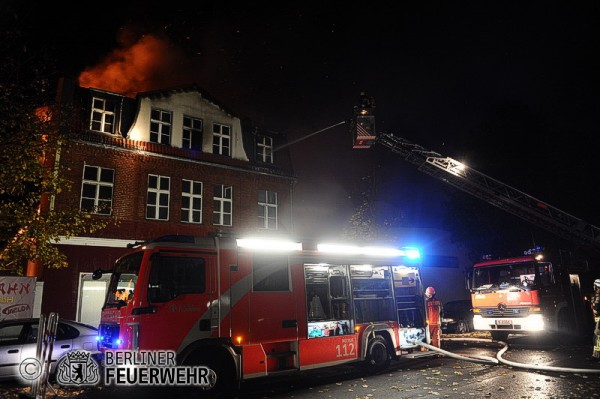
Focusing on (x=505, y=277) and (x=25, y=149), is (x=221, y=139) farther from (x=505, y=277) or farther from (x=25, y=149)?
(x=505, y=277)

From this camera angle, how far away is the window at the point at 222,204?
19.3 meters

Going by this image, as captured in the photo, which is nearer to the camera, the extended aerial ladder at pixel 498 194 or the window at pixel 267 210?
the extended aerial ladder at pixel 498 194

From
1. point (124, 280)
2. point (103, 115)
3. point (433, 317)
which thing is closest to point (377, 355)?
point (433, 317)

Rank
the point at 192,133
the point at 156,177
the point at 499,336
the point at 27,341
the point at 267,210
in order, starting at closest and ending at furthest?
Answer: 1. the point at 27,341
2. the point at 499,336
3. the point at 156,177
4. the point at 192,133
5. the point at 267,210

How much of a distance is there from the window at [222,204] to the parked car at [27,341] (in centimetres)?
1008

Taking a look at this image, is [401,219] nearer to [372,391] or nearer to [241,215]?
[241,215]

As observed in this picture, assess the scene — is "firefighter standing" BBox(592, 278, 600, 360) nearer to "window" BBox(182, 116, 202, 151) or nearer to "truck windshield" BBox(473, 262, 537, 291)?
"truck windshield" BBox(473, 262, 537, 291)

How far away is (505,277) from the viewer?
14359 millimetres

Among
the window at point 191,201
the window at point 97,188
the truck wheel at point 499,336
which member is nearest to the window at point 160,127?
the window at point 191,201

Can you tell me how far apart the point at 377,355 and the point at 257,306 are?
3.75 m

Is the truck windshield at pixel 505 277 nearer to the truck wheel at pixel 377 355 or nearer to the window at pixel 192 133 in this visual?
A: the truck wheel at pixel 377 355

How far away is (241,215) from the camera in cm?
1981

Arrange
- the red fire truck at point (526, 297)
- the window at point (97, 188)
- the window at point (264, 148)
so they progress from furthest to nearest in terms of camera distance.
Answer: the window at point (264, 148) → the window at point (97, 188) → the red fire truck at point (526, 297)

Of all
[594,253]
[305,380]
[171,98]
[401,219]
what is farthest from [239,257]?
[401,219]
